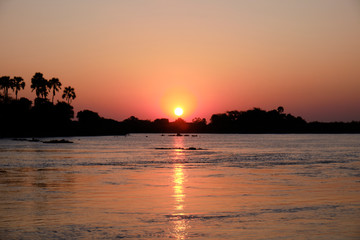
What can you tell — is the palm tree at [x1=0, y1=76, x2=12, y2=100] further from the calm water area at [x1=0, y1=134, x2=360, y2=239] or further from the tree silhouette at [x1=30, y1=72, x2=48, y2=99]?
the calm water area at [x1=0, y1=134, x2=360, y2=239]

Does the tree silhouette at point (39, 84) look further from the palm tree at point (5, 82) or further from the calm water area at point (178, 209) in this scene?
the calm water area at point (178, 209)

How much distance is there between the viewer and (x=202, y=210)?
862 inches

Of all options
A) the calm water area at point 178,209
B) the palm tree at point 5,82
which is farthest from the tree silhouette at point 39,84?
the calm water area at point 178,209

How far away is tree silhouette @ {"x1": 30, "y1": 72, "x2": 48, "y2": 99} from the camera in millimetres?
189750

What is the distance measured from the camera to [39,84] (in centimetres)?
19162

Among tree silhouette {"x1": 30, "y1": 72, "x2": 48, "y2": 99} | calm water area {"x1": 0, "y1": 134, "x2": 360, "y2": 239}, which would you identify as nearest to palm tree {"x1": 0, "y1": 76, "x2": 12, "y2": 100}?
tree silhouette {"x1": 30, "y1": 72, "x2": 48, "y2": 99}

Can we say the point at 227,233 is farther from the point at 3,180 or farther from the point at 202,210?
the point at 3,180

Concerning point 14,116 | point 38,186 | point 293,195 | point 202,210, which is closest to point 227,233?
point 202,210

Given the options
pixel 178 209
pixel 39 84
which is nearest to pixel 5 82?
pixel 39 84

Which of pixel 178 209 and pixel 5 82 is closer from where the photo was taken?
pixel 178 209

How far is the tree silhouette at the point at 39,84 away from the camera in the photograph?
18975 centimetres

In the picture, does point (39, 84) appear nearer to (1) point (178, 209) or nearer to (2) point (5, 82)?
(2) point (5, 82)

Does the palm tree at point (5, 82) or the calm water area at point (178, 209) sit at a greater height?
the palm tree at point (5, 82)

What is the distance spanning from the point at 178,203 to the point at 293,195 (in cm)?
734
